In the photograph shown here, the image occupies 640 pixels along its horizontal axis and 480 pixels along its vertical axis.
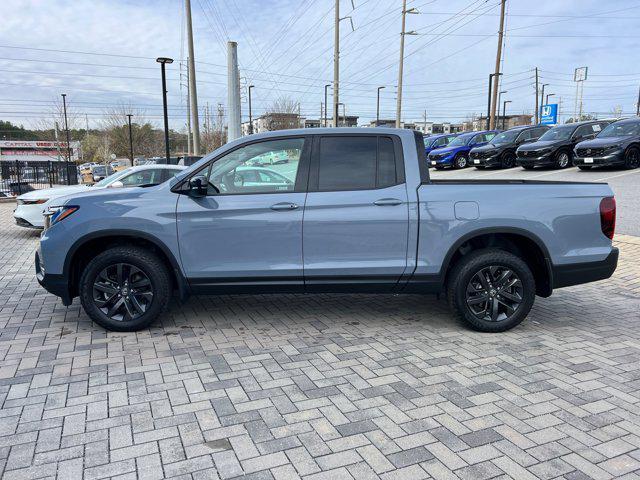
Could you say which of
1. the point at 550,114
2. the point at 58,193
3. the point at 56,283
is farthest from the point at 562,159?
the point at 550,114

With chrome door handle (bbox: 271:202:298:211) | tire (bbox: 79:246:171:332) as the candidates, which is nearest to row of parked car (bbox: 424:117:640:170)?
chrome door handle (bbox: 271:202:298:211)

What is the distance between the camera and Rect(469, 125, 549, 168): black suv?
861 inches

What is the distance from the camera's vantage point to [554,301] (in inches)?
233

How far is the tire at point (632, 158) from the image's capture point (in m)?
16.6

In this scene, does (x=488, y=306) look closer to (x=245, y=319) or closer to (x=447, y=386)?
(x=447, y=386)

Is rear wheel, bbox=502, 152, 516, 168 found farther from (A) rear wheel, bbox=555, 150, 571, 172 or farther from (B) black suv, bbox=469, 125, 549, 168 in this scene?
(A) rear wheel, bbox=555, 150, 571, 172

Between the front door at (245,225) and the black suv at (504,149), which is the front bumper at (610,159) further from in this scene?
the front door at (245,225)

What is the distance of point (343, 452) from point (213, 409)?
984 mm

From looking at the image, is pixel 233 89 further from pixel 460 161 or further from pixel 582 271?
pixel 460 161

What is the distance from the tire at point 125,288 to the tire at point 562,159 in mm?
17931

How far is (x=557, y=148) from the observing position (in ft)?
61.1

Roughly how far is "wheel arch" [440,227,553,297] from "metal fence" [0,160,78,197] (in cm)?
1973

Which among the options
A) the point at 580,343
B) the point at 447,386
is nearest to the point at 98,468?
the point at 447,386

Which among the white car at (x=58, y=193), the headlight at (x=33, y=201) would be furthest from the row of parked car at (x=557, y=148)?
the headlight at (x=33, y=201)
